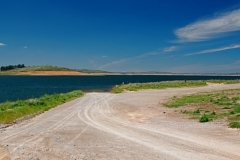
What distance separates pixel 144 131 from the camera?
17.8 metres

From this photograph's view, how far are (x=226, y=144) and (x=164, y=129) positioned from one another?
18.0 ft

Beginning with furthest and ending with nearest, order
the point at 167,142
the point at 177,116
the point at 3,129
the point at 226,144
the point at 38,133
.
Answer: the point at 177,116
the point at 3,129
the point at 38,133
the point at 167,142
the point at 226,144

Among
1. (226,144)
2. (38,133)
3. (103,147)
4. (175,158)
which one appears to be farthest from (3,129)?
(226,144)

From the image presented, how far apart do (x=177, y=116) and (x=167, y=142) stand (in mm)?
10596

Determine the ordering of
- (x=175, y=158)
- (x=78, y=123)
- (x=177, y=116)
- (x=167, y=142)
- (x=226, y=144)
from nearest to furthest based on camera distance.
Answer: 1. (x=175, y=158)
2. (x=226, y=144)
3. (x=167, y=142)
4. (x=78, y=123)
5. (x=177, y=116)

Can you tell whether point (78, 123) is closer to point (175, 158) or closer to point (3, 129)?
point (3, 129)

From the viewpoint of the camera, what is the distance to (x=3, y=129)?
758 inches

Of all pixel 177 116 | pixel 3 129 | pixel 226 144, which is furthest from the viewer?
pixel 177 116

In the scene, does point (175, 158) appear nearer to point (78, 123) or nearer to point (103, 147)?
point (103, 147)

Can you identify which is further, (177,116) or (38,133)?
(177,116)

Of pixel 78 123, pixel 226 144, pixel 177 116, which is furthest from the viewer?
pixel 177 116

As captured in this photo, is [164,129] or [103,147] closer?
[103,147]

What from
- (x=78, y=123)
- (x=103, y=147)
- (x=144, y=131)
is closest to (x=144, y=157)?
(x=103, y=147)

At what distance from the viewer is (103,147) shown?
13.6 m
